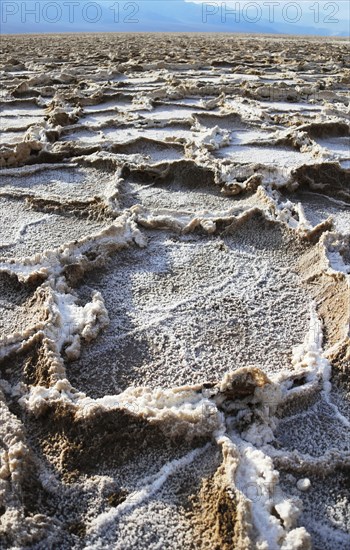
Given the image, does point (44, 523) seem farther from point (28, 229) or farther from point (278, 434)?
point (28, 229)

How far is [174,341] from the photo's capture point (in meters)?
1.72

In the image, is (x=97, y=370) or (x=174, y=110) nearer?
(x=97, y=370)

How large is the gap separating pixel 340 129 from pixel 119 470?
331 cm

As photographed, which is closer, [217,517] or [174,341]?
[217,517]

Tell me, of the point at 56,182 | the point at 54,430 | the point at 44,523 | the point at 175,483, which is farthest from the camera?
the point at 56,182

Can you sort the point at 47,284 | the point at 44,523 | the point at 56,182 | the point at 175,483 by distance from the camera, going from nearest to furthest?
the point at 44,523
the point at 175,483
the point at 47,284
the point at 56,182

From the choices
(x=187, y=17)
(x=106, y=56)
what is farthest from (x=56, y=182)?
(x=187, y=17)

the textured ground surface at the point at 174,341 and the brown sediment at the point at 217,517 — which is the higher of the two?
the textured ground surface at the point at 174,341

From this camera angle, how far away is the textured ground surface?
3.85 feet

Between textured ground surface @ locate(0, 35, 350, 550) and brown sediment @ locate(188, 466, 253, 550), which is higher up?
textured ground surface @ locate(0, 35, 350, 550)

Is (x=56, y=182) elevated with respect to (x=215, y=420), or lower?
elevated

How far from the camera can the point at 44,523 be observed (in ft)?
3.71

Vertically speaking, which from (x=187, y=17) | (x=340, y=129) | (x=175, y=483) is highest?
(x=187, y=17)

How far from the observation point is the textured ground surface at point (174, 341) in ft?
3.85
